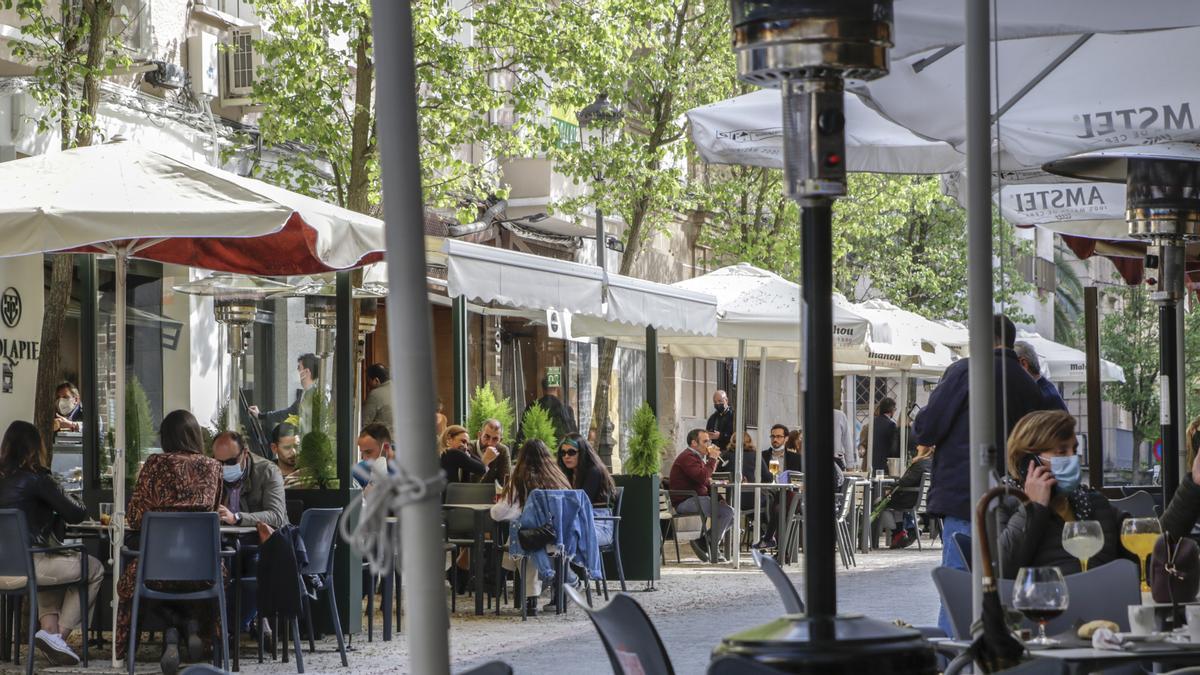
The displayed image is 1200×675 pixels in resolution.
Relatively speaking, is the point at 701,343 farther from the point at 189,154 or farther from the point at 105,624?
the point at 105,624

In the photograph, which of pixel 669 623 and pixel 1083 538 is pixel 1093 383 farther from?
pixel 1083 538

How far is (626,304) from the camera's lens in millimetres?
16016

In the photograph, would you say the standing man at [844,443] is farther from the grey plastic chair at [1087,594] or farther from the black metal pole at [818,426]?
the black metal pole at [818,426]

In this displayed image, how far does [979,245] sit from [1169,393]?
5.58 meters

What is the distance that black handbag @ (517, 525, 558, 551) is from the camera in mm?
14594

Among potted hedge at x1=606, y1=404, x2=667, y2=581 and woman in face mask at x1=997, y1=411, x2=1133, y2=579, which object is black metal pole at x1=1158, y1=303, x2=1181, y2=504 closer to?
woman in face mask at x1=997, y1=411, x2=1133, y2=579

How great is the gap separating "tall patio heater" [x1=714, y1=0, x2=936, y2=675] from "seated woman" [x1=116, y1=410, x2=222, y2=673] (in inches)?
312

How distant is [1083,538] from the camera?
6035 mm

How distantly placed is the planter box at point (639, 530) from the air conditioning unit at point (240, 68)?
789cm

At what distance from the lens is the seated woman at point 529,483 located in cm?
1480

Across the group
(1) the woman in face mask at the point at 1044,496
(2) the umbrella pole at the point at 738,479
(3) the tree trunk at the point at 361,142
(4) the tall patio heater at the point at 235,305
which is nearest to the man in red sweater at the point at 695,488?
(2) the umbrella pole at the point at 738,479

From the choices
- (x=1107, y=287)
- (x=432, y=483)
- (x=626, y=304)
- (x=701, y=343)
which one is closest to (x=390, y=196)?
(x=432, y=483)

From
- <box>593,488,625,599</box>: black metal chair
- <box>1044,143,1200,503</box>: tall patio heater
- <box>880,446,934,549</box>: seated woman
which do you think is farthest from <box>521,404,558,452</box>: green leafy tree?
<box>880,446,934,549</box>: seated woman

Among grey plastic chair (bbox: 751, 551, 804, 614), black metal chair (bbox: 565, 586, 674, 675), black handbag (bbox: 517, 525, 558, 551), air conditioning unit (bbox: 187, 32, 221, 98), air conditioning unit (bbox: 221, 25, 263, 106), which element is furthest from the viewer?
air conditioning unit (bbox: 221, 25, 263, 106)
